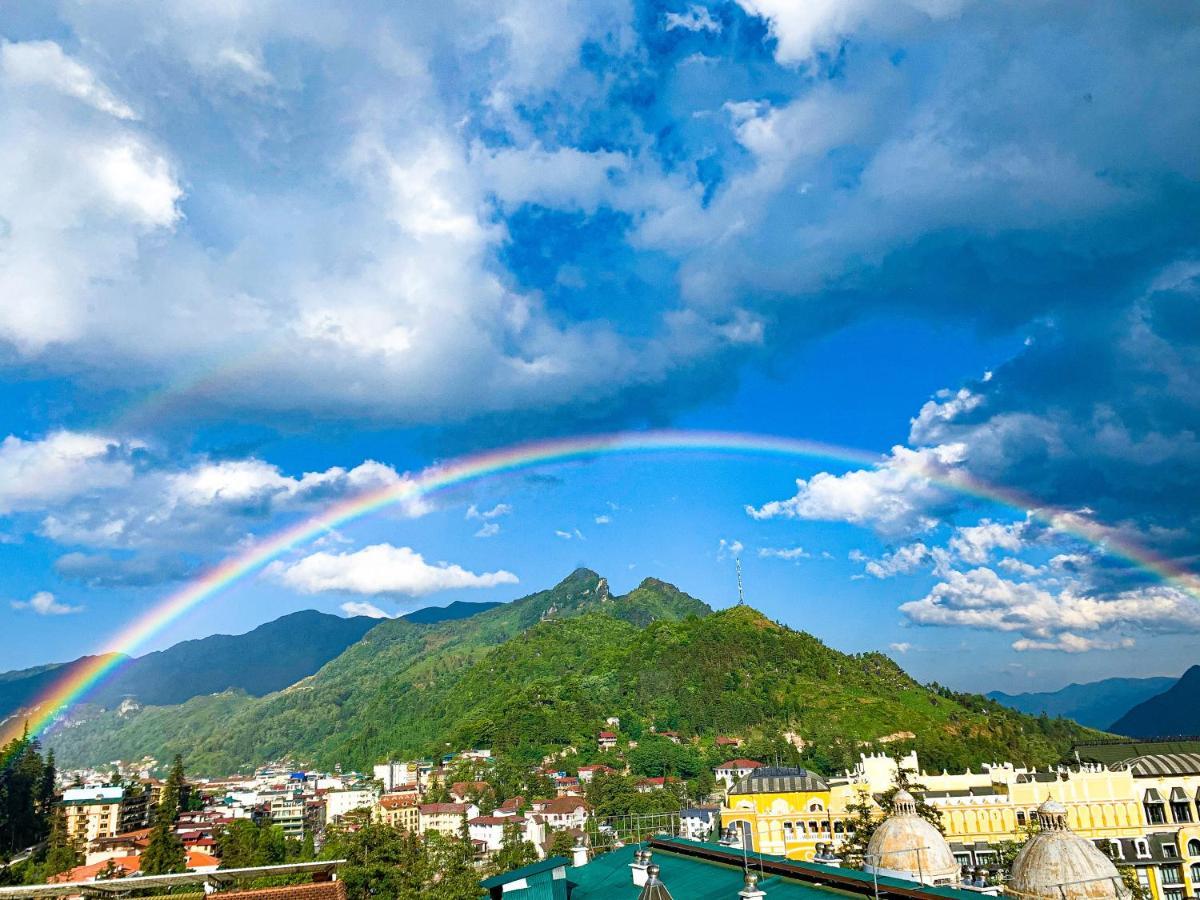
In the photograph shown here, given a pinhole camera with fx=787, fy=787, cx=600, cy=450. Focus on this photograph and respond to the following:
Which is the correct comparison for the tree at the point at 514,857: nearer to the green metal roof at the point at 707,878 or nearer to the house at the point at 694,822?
the house at the point at 694,822

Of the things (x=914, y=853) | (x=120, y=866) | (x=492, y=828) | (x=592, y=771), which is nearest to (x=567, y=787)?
(x=592, y=771)

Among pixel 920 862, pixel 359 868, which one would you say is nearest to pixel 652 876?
pixel 920 862

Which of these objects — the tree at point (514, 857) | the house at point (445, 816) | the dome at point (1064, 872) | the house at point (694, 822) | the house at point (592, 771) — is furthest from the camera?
the house at point (592, 771)

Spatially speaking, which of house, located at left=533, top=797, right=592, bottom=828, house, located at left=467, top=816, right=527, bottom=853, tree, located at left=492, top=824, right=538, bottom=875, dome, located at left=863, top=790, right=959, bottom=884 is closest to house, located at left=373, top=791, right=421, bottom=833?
house, located at left=467, top=816, right=527, bottom=853

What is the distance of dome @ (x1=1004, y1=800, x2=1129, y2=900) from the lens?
663 inches

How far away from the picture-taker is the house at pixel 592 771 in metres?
125

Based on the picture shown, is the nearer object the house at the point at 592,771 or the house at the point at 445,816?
the house at the point at 445,816

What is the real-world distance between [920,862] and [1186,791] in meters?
35.5

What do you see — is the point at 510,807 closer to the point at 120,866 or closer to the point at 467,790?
the point at 467,790

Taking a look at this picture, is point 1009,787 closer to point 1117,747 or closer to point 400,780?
point 1117,747

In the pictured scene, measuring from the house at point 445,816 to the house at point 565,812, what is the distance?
10266 millimetres

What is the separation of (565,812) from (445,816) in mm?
19264

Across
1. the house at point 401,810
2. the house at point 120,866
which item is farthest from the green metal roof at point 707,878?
the house at point 401,810

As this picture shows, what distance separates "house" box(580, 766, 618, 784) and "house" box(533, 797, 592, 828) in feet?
39.9
